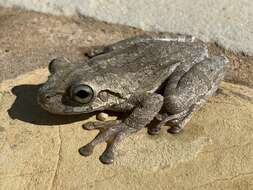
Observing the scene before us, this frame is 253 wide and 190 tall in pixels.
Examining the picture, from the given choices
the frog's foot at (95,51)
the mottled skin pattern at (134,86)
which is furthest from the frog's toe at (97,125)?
the frog's foot at (95,51)

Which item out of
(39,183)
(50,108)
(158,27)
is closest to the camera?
(39,183)

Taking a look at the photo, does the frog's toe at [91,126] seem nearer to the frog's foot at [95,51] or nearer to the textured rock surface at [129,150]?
the textured rock surface at [129,150]

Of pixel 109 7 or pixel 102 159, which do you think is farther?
pixel 109 7

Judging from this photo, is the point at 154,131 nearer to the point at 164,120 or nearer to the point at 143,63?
the point at 164,120

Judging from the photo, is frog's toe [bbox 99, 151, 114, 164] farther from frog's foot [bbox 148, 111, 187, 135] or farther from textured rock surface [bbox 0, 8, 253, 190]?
frog's foot [bbox 148, 111, 187, 135]

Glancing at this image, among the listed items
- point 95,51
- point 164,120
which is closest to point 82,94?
point 164,120

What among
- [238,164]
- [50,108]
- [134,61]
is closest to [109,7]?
[134,61]

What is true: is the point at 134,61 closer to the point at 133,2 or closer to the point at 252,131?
the point at 252,131

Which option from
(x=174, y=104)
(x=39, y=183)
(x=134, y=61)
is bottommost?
(x=39, y=183)
